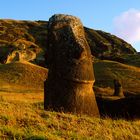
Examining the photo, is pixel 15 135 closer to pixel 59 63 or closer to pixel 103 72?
pixel 59 63

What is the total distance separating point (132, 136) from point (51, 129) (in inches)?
78.9

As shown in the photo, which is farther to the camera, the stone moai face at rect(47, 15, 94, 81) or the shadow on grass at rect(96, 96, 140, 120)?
the stone moai face at rect(47, 15, 94, 81)

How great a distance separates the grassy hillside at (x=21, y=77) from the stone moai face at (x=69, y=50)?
37106 mm

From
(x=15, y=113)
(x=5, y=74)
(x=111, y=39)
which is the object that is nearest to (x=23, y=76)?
(x=5, y=74)

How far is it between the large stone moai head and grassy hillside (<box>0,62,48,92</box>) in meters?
37.3

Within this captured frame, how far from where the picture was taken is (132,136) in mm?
11359

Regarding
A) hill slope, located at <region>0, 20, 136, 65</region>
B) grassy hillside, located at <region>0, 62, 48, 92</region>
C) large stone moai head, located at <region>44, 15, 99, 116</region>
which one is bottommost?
grassy hillside, located at <region>0, 62, 48, 92</region>

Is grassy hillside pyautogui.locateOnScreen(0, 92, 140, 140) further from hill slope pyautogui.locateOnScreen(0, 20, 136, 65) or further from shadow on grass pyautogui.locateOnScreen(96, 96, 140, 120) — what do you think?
hill slope pyautogui.locateOnScreen(0, 20, 136, 65)

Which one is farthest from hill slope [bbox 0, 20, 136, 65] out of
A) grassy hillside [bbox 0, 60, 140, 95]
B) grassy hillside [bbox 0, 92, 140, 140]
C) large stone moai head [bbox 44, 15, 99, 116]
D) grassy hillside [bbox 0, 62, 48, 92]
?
grassy hillside [bbox 0, 92, 140, 140]

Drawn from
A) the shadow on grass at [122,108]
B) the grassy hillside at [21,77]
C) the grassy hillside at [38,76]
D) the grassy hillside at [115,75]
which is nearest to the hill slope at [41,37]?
the grassy hillside at [115,75]

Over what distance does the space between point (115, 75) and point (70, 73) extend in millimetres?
53118

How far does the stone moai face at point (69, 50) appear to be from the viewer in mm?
15938

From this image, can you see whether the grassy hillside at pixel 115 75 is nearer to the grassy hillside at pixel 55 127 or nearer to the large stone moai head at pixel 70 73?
the large stone moai head at pixel 70 73

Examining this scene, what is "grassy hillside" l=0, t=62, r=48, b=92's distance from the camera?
5691cm
